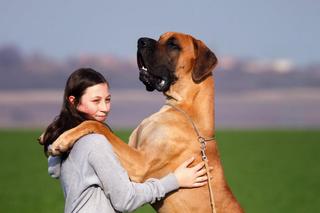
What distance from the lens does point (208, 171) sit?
4812 millimetres

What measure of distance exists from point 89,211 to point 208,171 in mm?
1089

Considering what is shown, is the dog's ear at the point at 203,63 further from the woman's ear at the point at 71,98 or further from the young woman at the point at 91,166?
the woman's ear at the point at 71,98

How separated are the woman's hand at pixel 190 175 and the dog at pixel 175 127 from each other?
0.08 m

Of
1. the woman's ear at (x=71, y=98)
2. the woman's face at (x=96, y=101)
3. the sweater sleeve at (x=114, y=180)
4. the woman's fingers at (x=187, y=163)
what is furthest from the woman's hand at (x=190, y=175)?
the woman's ear at (x=71, y=98)

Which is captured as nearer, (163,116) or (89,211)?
(89,211)

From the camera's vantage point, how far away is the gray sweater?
414 centimetres

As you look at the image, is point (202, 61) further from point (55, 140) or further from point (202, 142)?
point (55, 140)

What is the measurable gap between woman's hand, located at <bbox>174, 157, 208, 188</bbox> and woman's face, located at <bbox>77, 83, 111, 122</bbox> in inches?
28.6

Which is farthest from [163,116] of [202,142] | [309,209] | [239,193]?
[239,193]

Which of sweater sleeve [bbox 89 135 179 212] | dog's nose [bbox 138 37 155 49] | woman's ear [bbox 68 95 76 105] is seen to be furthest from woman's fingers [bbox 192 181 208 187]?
dog's nose [bbox 138 37 155 49]

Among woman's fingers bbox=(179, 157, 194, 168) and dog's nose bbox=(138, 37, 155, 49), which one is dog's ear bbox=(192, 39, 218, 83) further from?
woman's fingers bbox=(179, 157, 194, 168)

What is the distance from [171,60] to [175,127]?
0.73 meters

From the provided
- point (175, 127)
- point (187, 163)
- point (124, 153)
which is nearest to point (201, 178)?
point (187, 163)

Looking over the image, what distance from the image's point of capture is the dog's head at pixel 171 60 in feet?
17.4
